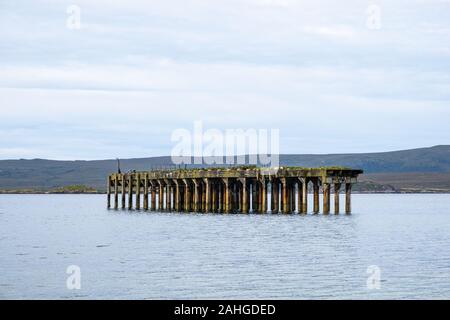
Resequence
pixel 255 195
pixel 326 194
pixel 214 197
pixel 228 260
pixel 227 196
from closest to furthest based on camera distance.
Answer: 1. pixel 228 260
2. pixel 326 194
3. pixel 227 196
4. pixel 214 197
5. pixel 255 195

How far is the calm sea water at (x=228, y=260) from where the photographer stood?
37562 mm

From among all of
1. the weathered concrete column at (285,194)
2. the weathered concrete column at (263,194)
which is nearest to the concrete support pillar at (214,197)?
the weathered concrete column at (263,194)

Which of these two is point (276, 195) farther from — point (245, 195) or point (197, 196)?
point (197, 196)

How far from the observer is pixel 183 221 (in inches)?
3108

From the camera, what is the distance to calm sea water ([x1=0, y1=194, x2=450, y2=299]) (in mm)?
37562

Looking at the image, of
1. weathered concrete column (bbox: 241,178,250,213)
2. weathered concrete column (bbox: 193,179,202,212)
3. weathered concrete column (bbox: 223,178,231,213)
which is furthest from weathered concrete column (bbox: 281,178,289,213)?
weathered concrete column (bbox: 193,179,202,212)

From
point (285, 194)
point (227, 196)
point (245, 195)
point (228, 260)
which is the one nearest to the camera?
point (228, 260)

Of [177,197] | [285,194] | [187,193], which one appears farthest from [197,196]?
[285,194]

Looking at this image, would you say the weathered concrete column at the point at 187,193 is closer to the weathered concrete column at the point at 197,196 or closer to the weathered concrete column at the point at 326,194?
the weathered concrete column at the point at 197,196

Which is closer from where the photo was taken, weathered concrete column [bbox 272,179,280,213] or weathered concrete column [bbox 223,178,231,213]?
weathered concrete column [bbox 272,179,280,213]

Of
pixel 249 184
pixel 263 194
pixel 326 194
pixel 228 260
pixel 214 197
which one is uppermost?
pixel 249 184

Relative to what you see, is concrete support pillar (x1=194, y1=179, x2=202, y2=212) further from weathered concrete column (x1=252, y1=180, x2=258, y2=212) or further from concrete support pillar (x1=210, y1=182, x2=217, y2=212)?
weathered concrete column (x1=252, y1=180, x2=258, y2=212)

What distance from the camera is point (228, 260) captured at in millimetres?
47781
